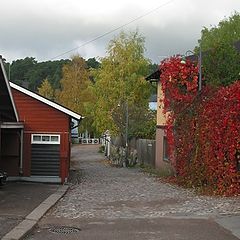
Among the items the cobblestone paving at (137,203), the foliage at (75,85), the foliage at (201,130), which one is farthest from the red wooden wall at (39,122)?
the foliage at (75,85)

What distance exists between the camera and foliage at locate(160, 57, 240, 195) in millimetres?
17766

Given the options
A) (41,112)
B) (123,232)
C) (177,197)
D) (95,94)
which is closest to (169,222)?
(123,232)

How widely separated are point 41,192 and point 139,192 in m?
3.36

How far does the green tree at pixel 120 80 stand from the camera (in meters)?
45.6

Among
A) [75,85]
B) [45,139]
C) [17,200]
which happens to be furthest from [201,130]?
[75,85]

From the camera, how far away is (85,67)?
7269 centimetres

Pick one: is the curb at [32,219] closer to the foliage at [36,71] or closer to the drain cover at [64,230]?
the drain cover at [64,230]

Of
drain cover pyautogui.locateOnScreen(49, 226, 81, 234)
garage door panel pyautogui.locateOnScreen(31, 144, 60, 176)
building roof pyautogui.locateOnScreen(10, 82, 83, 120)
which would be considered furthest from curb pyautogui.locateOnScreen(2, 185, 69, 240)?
building roof pyautogui.locateOnScreen(10, 82, 83, 120)

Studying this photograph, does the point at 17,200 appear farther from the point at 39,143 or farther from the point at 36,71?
the point at 36,71

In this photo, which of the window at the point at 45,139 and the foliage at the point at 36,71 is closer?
the window at the point at 45,139

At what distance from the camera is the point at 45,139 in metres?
23.2

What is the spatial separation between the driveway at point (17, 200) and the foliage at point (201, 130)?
5096 mm

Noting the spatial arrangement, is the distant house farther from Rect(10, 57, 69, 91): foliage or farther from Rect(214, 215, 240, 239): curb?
Rect(10, 57, 69, 91): foliage

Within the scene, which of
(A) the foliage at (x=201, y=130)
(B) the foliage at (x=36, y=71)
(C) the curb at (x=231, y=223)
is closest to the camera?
(C) the curb at (x=231, y=223)
